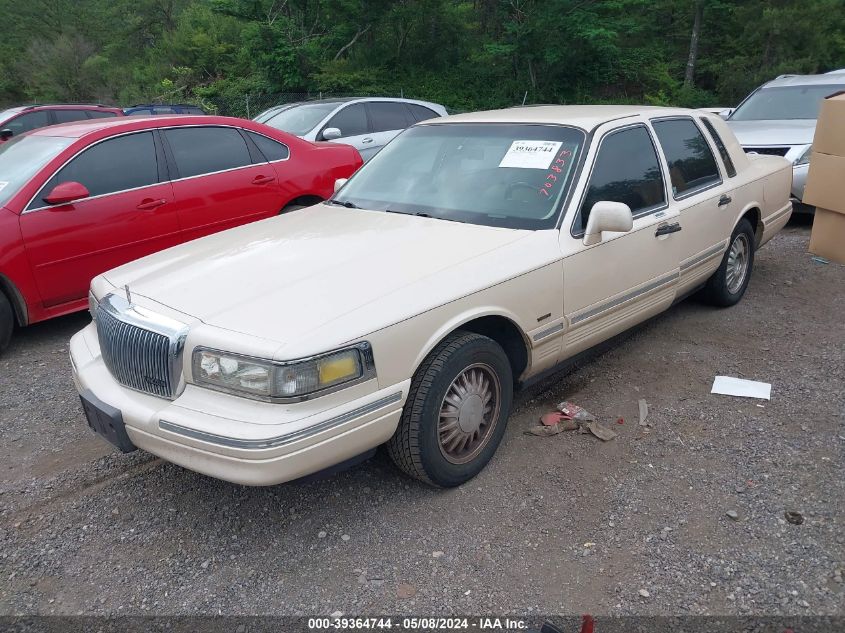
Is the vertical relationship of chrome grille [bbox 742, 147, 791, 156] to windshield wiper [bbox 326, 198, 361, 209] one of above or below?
below

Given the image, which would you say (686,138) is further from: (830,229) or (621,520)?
(621,520)

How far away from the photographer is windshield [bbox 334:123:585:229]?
3.64m

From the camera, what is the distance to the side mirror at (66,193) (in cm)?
490

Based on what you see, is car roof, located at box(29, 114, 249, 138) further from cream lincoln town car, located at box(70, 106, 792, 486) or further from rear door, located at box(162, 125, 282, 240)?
cream lincoln town car, located at box(70, 106, 792, 486)

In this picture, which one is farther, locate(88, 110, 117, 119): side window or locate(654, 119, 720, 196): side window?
locate(88, 110, 117, 119): side window

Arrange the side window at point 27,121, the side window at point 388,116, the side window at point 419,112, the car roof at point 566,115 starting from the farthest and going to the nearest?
the side window at point 27,121 → the side window at point 419,112 → the side window at point 388,116 → the car roof at point 566,115

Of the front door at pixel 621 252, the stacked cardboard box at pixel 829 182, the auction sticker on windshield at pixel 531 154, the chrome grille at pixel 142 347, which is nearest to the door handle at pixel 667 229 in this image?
the front door at pixel 621 252

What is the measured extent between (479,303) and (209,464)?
134cm

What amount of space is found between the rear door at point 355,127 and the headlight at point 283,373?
6.80m

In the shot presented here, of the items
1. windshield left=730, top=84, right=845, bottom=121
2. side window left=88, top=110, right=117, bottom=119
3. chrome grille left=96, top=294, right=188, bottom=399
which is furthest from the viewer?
side window left=88, top=110, right=117, bottom=119

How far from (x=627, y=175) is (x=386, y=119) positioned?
6.19 meters

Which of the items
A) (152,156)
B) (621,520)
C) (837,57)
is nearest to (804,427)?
(621,520)

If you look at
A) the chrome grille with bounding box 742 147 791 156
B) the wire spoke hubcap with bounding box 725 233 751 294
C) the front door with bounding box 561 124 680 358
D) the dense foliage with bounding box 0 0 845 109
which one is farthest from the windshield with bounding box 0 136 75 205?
the dense foliage with bounding box 0 0 845 109

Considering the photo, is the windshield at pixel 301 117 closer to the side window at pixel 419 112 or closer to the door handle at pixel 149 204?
the side window at pixel 419 112
